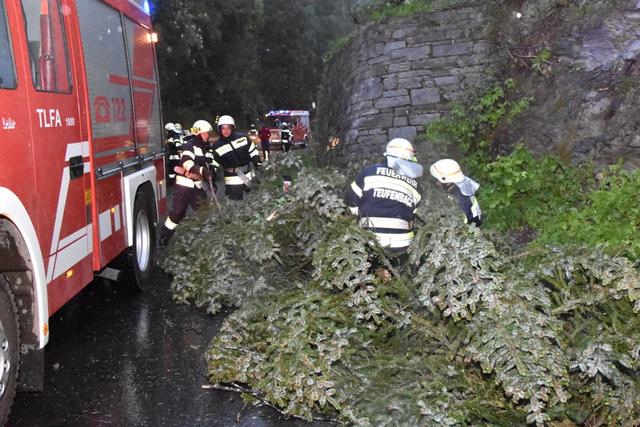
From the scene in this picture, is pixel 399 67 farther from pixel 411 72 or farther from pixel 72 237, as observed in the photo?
pixel 72 237

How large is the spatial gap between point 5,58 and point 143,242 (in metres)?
3.94

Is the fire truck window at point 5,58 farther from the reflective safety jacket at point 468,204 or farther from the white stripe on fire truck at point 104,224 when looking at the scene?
the reflective safety jacket at point 468,204

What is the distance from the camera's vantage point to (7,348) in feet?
12.7

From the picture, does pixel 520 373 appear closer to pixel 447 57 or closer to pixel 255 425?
pixel 255 425

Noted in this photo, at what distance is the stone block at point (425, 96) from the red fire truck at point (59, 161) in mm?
4763

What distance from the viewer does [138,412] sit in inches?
174

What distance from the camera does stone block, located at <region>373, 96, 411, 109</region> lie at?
1068 cm

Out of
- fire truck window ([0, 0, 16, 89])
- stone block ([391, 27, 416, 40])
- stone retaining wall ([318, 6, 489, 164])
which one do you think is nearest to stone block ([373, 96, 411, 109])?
stone retaining wall ([318, 6, 489, 164])

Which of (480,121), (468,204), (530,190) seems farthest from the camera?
(480,121)

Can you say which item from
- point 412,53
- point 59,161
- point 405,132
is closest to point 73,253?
point 59,161

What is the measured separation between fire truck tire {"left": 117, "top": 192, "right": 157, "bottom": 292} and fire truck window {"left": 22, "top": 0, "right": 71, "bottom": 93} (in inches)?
86.8

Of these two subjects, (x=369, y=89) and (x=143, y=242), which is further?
(x=369, y=89)

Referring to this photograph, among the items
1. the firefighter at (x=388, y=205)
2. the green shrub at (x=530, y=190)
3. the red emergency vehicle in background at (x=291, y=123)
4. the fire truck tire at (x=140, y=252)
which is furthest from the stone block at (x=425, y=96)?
the red emergency vehicle in background at (x=291, y=123)

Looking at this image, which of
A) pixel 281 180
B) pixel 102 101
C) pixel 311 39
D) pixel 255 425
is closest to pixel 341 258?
pixel 255 425
